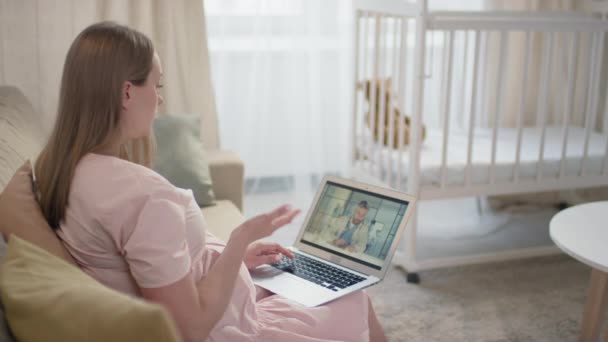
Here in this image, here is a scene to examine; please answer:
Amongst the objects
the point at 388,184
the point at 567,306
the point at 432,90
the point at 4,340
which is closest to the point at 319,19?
the point at 432,90

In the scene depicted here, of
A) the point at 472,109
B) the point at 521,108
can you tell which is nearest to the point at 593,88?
the point at 521,108

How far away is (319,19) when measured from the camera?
139 inches

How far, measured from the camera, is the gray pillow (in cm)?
238

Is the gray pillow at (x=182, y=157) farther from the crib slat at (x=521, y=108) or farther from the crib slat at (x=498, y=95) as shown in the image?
the crib slat at (x=521, y=108)

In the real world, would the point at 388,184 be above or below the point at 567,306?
above

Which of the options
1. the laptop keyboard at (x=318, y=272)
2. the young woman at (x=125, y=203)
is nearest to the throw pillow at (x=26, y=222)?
the young woman at (x=125, y=203)

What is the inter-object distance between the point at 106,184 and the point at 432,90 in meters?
2.84

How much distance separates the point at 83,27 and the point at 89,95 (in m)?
1.88

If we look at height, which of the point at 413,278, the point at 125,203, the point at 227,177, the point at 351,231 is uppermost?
the point at 125,203

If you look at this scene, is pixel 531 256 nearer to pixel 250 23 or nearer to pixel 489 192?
pixel 489 192

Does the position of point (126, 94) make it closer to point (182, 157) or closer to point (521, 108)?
point (182, 157)

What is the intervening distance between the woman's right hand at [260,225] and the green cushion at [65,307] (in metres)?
0.33

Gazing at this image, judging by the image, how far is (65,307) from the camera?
86cm

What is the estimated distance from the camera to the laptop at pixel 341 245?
1.55 m
